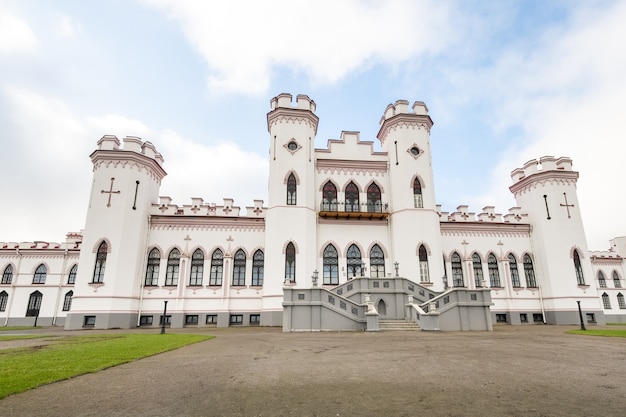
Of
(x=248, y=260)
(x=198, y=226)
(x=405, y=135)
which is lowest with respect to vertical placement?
(x=248, y=260)

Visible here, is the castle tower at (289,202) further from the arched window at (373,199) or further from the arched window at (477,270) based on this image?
the arched window at (477,270)

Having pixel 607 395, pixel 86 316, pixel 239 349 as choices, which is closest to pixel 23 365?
pixel 239 349

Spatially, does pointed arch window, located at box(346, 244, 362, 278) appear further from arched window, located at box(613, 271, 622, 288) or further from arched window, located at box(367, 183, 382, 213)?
arched window, located at box(613, 271, 622, 288)

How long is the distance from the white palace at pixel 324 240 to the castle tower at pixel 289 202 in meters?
0.10

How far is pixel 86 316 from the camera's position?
22609 millimetres

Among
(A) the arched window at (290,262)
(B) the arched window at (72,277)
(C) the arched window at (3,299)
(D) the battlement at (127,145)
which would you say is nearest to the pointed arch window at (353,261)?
(A) the arched window at (290,262)

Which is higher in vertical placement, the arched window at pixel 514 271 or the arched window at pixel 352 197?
the arched window at pixel 352 197

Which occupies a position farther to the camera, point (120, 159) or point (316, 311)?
point (120, 159)

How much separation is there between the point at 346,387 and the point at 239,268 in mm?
20764

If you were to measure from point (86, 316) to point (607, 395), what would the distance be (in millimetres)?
26244

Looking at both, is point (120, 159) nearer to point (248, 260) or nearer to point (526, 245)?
point (248, 260)

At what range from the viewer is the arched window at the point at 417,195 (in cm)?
2564

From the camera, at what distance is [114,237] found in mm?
23781

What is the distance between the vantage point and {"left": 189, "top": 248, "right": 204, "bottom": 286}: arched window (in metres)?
25.2
